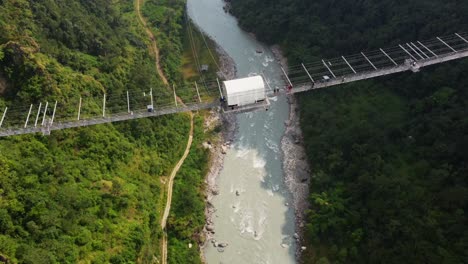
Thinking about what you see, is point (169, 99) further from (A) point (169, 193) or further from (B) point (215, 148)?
(A) point (169, 193)

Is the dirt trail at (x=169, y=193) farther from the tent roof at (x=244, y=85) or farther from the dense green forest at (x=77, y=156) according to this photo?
the tent roof at (x=244, y=85)

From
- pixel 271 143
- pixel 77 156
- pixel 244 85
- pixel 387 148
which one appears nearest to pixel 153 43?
pixel 271 143

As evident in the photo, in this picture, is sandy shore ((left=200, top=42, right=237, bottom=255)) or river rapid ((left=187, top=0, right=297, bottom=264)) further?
sandy shore ((left=200, top=42, right=237, bottom=255))

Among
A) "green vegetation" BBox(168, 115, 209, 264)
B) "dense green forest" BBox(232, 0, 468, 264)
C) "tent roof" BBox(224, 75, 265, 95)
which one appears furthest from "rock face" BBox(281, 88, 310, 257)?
"tent roof" BBox(224, 75, 265, 95)

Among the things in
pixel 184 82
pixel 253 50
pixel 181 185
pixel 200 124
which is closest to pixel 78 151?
pixel 181 185

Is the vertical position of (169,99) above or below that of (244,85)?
above

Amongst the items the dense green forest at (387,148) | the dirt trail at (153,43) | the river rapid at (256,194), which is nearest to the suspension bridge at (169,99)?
the dense green forest at (387,148)

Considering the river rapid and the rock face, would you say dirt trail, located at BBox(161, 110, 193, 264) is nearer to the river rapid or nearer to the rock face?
the river rapid

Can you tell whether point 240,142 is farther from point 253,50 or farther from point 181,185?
point 253,50
